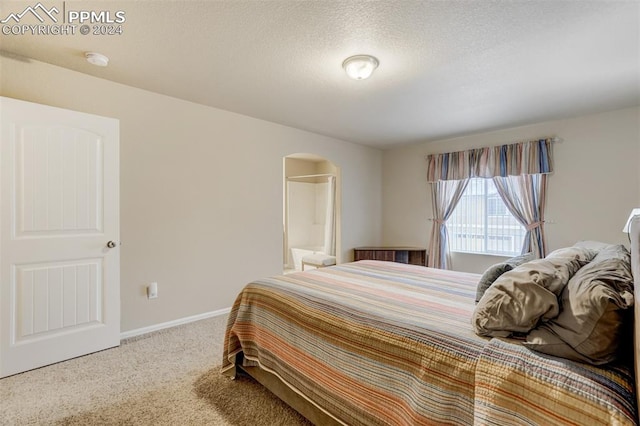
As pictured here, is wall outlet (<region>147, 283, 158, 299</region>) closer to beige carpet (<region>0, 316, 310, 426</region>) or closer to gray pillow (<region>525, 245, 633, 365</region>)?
beige carpet (<region>0, 316, 310, 426</region>)

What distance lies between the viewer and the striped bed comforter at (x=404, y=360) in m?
0.92

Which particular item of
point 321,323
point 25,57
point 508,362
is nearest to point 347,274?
point 321,323

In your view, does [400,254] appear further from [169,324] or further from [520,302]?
[520,302]

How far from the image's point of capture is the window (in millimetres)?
4160

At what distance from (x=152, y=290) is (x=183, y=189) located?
3.52 feet

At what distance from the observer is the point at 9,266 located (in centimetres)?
213

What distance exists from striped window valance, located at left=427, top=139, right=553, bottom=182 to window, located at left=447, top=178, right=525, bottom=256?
0.22 m

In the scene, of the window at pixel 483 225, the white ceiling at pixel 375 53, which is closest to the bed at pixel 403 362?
the white ceiling at pixel 375 53

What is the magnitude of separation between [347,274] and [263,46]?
1838mm

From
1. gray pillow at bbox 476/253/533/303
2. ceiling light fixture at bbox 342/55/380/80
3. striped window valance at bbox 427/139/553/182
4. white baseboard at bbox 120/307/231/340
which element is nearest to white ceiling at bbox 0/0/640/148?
ceiling light fixture at bbox 342/55/380/80

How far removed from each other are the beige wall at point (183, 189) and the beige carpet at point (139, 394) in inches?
26.3

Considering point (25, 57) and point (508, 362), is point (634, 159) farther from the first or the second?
point (25, 57)

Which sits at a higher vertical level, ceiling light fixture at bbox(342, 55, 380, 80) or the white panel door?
ceiling light fixture at bbox(342, 55, 380, 80)

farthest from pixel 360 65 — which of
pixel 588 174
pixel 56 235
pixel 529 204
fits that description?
pixel 588 174
